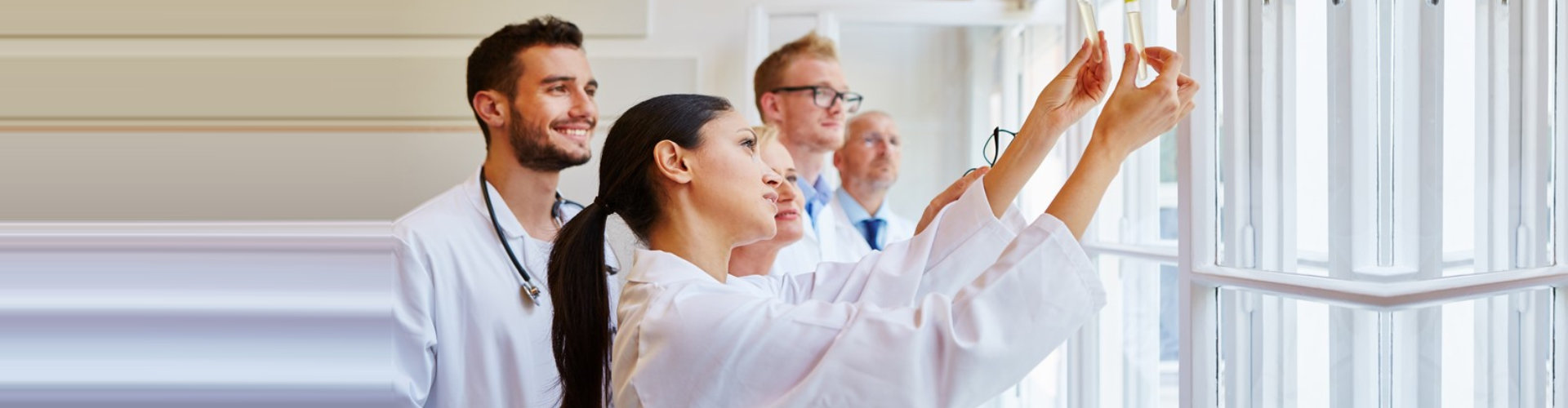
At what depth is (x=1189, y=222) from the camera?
110cm

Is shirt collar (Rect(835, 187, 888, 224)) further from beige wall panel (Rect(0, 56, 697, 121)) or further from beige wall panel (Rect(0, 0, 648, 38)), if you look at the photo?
beige wall panel (Rect(0, 0, 648, 38))

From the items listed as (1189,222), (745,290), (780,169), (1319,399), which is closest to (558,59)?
(780,169)

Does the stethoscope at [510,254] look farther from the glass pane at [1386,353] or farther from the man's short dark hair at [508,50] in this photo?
the glass pane at [1386,353]

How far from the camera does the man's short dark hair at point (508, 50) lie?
1569 millimetres

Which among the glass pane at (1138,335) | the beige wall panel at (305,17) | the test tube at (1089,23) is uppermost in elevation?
the beige wall panel at (305,17)

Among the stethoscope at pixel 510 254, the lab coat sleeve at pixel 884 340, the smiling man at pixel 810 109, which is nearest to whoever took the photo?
the lab coat sleeve at pixel 884 340

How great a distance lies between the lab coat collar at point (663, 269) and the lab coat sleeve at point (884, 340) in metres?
0.07

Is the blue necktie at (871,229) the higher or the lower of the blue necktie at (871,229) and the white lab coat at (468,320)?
the higher

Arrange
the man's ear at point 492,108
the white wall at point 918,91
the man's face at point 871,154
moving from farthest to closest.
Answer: the white wall at point 918,91, the man's face at point 871,154, the man's ear at point 492,108

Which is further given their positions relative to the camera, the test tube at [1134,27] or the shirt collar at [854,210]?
the shirt collar at [854,210]

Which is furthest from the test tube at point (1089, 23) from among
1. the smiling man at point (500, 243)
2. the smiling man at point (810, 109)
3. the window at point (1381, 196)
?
the smiling man at point (810, 109)

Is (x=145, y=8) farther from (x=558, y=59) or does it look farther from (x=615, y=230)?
(x=615, y=230)

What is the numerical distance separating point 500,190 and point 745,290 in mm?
636

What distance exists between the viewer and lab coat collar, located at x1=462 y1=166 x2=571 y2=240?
1490mm
